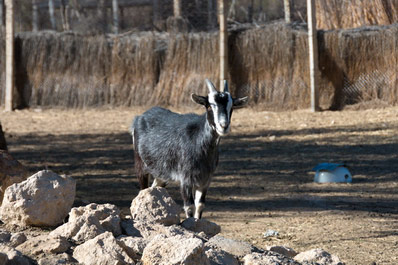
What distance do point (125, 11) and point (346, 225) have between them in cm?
1672

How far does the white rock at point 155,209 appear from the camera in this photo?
17.1 feet

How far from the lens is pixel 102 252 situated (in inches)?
169

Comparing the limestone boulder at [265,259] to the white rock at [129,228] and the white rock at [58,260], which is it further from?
the white rock at [58,260]

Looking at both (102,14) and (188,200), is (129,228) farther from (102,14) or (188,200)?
(102,14)

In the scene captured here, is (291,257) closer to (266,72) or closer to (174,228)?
(174,228)

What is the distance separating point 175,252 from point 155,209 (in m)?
1.13

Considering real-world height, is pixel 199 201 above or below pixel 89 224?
below

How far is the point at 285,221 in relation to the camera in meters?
7.81

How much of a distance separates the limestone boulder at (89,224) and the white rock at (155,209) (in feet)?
0.76

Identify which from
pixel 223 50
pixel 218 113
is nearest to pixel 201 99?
pixel 218 113

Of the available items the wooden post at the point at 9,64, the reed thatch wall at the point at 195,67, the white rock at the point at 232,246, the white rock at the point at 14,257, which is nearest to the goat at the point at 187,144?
the white rock at the point at 232,246

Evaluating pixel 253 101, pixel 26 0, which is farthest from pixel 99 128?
pixel 26 0

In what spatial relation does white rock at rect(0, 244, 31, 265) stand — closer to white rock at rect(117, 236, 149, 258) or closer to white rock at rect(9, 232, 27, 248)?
white rock at rect(9, 232, 27, 248)

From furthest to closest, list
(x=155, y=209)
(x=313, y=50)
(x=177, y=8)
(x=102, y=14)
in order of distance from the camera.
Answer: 1. (x=102, y=14)
2. (x=177, y=8)
3. (x=313, y=50)
4. (x=155, y=209)
